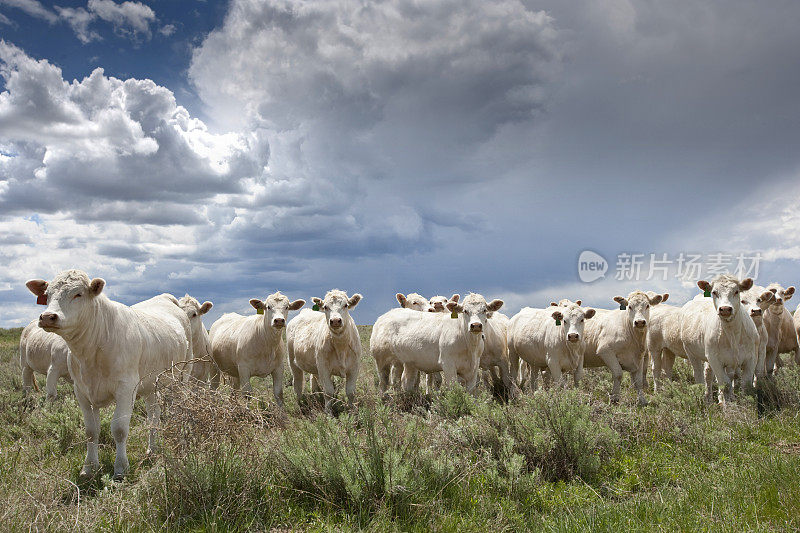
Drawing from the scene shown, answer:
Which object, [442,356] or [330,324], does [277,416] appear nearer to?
[330,324]

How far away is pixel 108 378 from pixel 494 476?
17.9 ft

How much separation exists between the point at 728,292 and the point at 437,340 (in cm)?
637

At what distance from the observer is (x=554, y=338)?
1350 centimetres

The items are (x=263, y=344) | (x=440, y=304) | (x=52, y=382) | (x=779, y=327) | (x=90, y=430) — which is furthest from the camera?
(x=440, y=304)

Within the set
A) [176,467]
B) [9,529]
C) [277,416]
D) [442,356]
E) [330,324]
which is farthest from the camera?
[442,356]

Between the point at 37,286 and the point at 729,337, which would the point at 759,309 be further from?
the point at 37,286

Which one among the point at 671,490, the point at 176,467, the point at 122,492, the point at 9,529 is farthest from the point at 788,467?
the point at 9,529

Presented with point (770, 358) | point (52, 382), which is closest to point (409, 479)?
point (52, 382)

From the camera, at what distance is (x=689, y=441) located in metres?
8.27

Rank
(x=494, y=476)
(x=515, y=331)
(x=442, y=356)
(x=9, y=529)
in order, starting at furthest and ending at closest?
1. (x=515, y=331)
2. (x=442, y=356)
3. (x=494, y=476)
4. (x=9, y=529)

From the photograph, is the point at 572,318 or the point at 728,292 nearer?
the point at 728,292

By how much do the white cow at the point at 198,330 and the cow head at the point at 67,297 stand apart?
5997mm

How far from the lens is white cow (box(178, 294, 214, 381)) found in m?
13.4

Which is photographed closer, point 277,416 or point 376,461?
point 376,461
